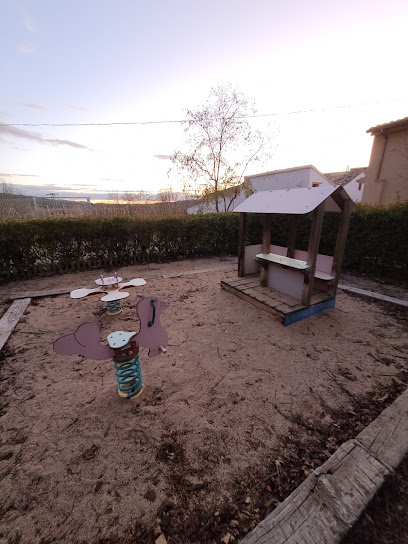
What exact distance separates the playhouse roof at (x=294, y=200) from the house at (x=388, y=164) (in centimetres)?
902

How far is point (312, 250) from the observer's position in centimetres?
356

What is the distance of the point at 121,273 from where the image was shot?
6547 mm

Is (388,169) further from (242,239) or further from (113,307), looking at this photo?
(113,307)

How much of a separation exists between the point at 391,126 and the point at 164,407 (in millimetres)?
13692

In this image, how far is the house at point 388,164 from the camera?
31.9ft

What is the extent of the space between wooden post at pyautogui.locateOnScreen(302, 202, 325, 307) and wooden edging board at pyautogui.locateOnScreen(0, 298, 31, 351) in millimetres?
4676

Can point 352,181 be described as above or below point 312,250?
above

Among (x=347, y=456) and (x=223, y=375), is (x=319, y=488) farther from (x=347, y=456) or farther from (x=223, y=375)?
(x=223, y=375)

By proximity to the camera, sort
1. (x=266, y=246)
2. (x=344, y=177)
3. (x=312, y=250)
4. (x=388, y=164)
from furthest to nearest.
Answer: (x=344, y=177) < (x=388, y=164) < (x=266, y=246) < (x=312, y=250)

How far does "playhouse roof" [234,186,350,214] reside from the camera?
3354 millimetres

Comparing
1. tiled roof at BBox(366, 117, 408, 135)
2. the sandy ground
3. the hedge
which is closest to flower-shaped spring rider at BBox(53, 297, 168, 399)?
the sandy ground

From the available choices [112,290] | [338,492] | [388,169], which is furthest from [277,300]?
[388,169]

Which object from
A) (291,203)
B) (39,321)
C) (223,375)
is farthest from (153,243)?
(223,375)

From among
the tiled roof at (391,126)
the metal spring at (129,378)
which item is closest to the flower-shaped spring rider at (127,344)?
the metal spring at (129,378)
